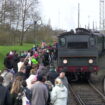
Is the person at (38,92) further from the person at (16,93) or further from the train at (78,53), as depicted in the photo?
the train at (78,53)

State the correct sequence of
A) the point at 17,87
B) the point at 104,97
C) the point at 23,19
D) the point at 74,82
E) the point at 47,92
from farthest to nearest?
the point at 23,19 < the point at 74,82 < the point at 104,97 < the point at 47,92 < the point at 17,87

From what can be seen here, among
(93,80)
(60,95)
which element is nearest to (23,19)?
(93,80)

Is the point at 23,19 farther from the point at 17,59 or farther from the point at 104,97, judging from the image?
the point at 104,97

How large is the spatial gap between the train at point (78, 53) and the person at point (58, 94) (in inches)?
504

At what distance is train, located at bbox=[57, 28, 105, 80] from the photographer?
23812 millimetres

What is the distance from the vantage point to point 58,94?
10.7 metres

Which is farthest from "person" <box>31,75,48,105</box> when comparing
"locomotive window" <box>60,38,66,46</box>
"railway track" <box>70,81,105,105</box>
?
"locomotive window" <box>60,38,66,46</box>

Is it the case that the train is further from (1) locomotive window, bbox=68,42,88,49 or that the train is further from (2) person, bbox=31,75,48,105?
(2) person, bbox=31,75,48,105

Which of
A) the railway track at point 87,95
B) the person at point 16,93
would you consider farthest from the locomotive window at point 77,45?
the person at point 16,93

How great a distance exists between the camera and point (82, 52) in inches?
947

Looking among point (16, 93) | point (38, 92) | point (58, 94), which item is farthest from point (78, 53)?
point (16, 93)

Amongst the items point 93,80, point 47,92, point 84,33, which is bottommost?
point 93,80

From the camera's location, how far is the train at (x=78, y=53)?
78.1 ft

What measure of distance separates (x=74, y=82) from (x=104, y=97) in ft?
26.0
